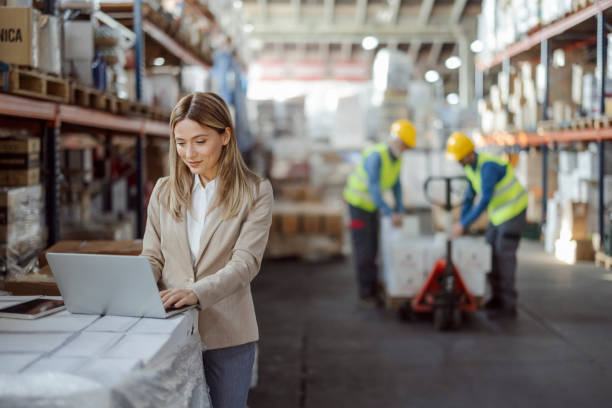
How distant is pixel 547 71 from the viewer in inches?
396

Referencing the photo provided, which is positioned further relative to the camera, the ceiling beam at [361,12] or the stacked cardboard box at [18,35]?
the ceiling beam at [361,12]

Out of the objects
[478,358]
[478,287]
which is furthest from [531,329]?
[478,358]

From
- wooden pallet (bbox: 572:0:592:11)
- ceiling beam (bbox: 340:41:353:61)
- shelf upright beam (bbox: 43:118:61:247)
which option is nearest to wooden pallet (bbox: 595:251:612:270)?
→ wooden pallet (bbox: 572:0:592:11)

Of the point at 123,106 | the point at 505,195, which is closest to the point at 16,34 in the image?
the point at 123,106

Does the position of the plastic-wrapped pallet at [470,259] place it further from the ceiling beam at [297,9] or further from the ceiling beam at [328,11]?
the ceiling beam at [297,9]

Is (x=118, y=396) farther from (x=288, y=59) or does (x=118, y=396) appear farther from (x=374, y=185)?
(x=288, y=59)

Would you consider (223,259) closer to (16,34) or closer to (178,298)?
(178,298)

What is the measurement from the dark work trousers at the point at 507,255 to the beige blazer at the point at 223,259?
4.43m

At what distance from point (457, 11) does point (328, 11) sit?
12.4ft

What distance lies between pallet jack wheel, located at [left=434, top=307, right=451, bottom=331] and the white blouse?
12.6 feet

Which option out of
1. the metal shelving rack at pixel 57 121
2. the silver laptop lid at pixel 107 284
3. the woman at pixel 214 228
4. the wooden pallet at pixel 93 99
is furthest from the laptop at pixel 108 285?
the wooden pallet at pixel 93 99

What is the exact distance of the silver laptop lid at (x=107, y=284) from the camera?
76.7 inches

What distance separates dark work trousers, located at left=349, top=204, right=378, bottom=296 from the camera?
6.73m

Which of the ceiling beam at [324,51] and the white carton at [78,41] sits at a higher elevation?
the ceiling beam at [324,51]
